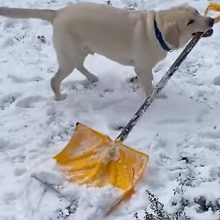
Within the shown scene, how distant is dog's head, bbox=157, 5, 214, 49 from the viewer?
4.15m

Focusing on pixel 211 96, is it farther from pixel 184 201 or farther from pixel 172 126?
pixel 184 201

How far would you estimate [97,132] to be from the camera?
392 cm

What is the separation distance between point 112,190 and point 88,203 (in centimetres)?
17

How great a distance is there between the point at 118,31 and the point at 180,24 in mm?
490

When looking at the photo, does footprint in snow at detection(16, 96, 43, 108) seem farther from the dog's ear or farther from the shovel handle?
the dog's ear

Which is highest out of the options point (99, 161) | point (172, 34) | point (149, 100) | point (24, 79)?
point (172, 34)

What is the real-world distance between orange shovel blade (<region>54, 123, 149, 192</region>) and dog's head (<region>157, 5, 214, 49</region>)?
93 cm

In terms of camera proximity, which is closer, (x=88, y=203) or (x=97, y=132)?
(x=88, y=203)

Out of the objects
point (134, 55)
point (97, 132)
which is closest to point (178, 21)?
point (134, 55)

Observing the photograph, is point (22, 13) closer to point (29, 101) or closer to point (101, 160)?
point (29, 101)

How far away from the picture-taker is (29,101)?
464 cm

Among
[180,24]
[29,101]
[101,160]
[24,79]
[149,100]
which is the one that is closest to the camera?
[101,160]

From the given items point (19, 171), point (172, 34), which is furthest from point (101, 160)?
point (172, 34)

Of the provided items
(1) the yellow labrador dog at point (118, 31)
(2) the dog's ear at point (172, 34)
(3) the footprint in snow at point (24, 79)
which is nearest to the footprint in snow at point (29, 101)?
(3) the footprint in snow at point (24, 79)
